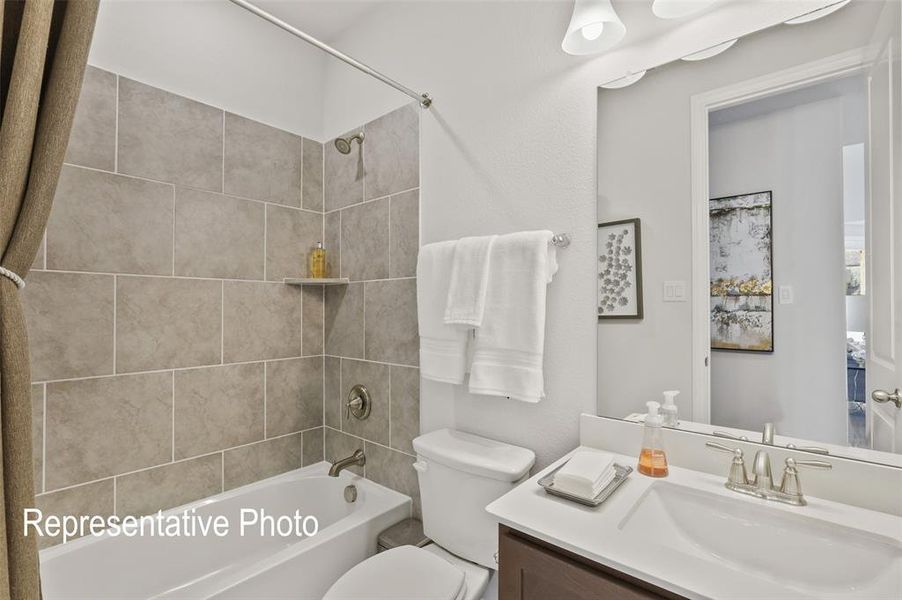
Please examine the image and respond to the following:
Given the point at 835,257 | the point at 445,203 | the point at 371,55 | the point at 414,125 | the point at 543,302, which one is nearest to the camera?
the point at 835,257

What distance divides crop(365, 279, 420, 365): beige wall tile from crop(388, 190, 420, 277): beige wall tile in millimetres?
56

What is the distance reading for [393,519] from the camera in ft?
5.54

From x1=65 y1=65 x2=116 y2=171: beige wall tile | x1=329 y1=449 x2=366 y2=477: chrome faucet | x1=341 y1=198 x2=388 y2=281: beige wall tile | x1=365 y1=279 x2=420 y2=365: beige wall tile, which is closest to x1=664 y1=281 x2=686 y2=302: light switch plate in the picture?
x1=365 y1=279 x2=420 y2=365: beige wall tile

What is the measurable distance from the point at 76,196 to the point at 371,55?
129 centimetres

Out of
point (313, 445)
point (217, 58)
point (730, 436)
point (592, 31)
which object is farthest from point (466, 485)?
point (217, 58)

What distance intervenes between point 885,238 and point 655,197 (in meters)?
0.47

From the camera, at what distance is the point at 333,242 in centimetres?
213

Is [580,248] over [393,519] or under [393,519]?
over

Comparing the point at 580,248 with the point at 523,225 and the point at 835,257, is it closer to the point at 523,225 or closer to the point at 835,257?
the point at 523,225

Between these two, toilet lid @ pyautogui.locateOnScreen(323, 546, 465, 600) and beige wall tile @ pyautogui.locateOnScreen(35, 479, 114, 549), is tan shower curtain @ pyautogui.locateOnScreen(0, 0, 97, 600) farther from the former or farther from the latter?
beige wall tile @ pyautogui.locateOnScreen(35, 479, 114, 549)

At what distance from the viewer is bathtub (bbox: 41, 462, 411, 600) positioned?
1.32 m

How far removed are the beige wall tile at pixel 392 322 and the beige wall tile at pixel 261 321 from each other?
1.33 feet

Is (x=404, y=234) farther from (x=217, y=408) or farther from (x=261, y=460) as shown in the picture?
(x=261, y=460)

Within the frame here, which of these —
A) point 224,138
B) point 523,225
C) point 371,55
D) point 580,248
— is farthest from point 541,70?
point 224,138
